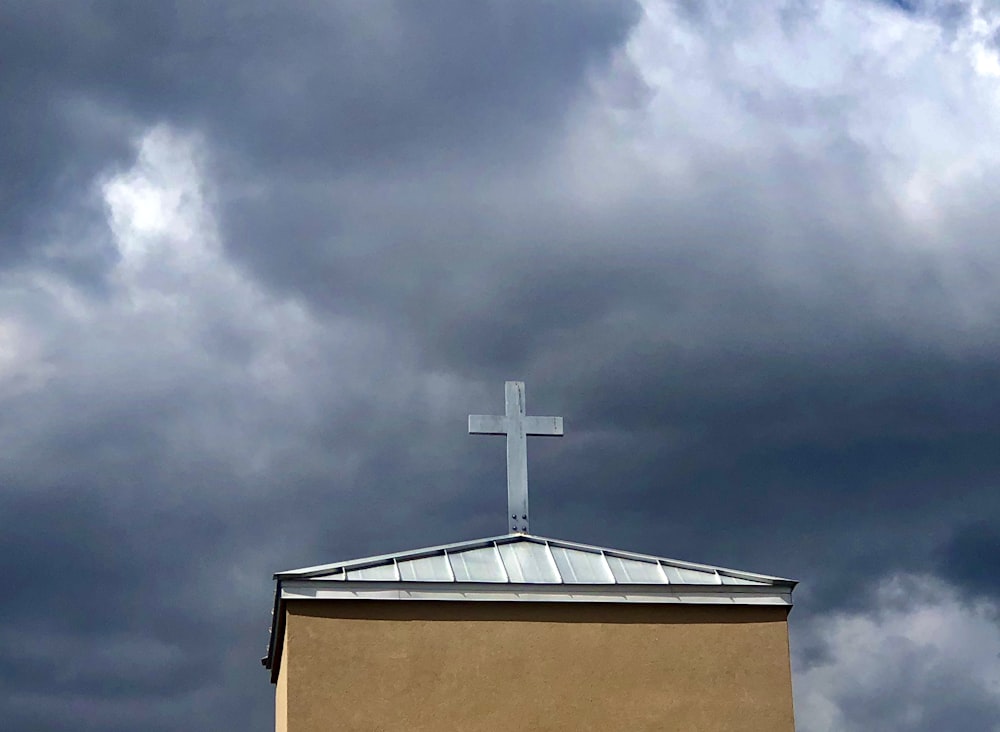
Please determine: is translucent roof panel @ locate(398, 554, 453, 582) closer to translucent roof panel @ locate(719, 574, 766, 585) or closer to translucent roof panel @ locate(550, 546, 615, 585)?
translucent roof panel @ locate(550, 546, 615, 585)

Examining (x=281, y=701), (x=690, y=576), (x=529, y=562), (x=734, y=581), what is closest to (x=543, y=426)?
(x=529, y=562)

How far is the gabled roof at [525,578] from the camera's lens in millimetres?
18234

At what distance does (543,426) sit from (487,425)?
0.87 metres

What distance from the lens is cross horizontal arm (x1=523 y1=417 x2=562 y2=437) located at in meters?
21.1

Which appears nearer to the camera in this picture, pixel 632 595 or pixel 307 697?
pixel 307 697

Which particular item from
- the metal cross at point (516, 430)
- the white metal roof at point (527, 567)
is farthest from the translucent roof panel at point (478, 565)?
the metal cross at point (516, 430)

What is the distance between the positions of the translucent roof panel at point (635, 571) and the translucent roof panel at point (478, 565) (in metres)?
1.60

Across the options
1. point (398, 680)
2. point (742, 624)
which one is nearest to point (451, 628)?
point (398, 680)

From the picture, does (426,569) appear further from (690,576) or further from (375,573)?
(690,576)

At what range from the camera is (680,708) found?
18.5 m

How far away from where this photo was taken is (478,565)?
19078 mm

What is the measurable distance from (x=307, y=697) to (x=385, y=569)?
200cm

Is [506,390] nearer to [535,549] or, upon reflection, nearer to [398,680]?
[535,549]

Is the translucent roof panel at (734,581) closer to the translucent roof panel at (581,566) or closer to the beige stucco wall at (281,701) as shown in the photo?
the translucent roof panel at (581,566)
